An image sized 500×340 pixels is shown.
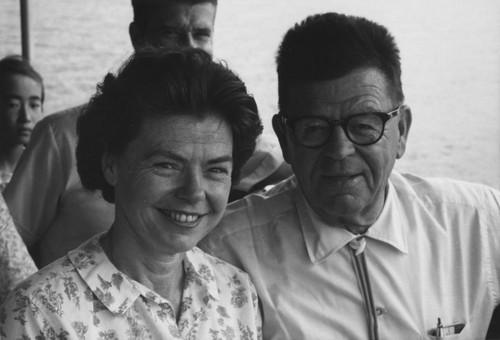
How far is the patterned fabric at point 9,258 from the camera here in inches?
79.5

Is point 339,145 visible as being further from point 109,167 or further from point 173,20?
point 173,20

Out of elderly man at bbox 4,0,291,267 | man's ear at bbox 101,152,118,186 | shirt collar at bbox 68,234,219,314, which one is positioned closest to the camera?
shirt collar at bbox 68,234,219,314

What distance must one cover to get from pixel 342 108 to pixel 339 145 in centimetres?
10

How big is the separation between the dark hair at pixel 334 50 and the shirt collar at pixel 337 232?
328 millimetres

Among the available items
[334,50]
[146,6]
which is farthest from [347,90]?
[146,6]

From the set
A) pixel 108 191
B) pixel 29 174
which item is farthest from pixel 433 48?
pixel 108 191

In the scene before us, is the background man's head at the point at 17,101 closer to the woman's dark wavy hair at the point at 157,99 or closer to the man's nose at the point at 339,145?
the woman's dark wavy hair at the point at 157,99

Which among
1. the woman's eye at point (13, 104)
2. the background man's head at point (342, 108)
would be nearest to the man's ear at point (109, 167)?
the background man's head at point (342, 108)

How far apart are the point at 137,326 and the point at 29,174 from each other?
1.15 m

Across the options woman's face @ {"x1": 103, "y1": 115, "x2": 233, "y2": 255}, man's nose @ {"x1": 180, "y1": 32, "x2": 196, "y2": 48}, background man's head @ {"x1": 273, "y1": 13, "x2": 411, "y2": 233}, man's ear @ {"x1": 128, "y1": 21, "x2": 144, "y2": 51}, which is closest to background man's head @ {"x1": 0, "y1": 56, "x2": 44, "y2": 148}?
man's ear @ {"x1": 128, "y1": 21, "x2": 144, "y2": 51}

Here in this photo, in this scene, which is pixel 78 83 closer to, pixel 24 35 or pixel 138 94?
pixel 24 35

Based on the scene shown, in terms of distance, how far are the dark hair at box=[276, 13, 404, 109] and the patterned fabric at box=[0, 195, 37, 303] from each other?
825 millimetres

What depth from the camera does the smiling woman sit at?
1.74 meters

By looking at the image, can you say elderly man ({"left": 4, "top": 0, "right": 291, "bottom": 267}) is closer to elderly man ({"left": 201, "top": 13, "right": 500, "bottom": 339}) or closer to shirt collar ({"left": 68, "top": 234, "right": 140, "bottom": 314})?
elderly man ({"left": 201, "top": 13, "right": 500, "bottom": 339})
